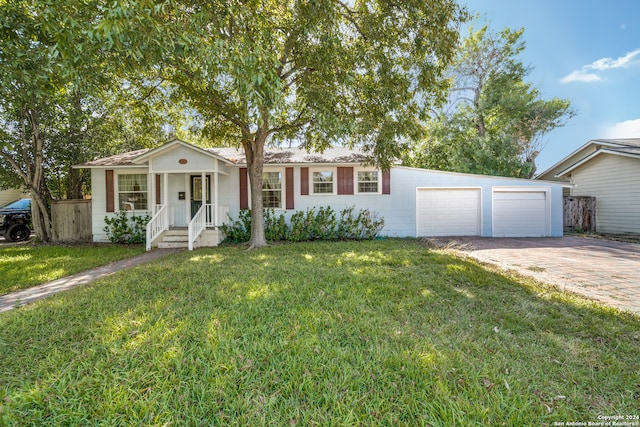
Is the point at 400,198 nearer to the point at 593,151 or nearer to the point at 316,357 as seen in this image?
the point at 316,357

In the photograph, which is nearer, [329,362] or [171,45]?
[329,362]

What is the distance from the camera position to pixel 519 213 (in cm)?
1092

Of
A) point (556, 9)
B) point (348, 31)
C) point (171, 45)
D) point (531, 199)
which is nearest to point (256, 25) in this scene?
point (171, 45)

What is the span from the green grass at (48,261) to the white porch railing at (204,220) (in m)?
1.66

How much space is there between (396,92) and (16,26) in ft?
25.7

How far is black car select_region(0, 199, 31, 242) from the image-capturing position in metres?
11.5

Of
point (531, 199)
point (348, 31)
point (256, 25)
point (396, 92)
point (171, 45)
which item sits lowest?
point (531, 199)

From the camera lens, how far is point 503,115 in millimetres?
16672

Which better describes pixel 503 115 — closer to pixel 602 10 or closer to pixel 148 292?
pixel 602 10

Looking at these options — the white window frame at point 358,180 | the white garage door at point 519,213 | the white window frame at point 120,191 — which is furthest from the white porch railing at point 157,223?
the white garage door at point 519,213

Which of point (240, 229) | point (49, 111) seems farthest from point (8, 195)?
point (240, 229)

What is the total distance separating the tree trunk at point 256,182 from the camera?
857 cm

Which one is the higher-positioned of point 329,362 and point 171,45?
point 171,45

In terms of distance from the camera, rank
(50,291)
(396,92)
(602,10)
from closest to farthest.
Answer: (50,291) → (396,92) → (602,10)
